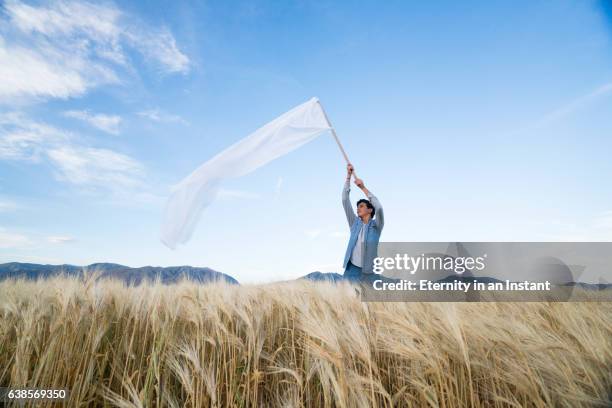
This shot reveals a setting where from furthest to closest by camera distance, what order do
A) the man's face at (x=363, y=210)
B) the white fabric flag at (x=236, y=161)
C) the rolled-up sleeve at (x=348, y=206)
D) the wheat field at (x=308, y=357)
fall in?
the rolled-up sleeve at (x=348, y=206) → the man's face at (x=363, y=210) → the white fabric flag at (x=236, y=161) → the wheat field at (x=308, y=357)

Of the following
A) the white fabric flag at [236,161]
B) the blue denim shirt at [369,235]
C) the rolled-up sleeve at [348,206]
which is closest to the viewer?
the white fabric flag at [236,161]

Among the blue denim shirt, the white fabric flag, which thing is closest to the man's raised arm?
the blue denim shirt

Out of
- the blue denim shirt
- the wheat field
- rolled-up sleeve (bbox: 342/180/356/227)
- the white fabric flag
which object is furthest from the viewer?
rolled-up sleeve (bbox: 342/180/356/227)

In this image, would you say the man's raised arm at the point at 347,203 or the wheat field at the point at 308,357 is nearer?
the wheat field at the point at 308,357

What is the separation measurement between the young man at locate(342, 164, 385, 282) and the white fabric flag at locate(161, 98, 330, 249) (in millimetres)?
943

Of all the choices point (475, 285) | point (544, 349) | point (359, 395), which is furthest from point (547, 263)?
point (359, 395)

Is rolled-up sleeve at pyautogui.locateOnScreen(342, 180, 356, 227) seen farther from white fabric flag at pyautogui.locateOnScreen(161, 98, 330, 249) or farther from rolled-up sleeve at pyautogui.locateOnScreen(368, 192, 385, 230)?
white fabric flag at pyautogui.locateOnScreen(161, 98, 330, 249)

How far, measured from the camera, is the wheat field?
167cm

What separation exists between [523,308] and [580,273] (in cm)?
386

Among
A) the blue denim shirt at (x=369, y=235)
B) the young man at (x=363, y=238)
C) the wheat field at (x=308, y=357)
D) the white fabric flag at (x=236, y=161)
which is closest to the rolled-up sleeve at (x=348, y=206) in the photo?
the blue denim shirt at (x=369, y=235)

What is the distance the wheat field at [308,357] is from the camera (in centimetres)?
167

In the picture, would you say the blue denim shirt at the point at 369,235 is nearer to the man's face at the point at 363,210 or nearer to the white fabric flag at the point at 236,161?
the man's face at the point at 363,210

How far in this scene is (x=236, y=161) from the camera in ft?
16.5

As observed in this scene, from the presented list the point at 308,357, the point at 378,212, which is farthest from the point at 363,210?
the point at 308,357
